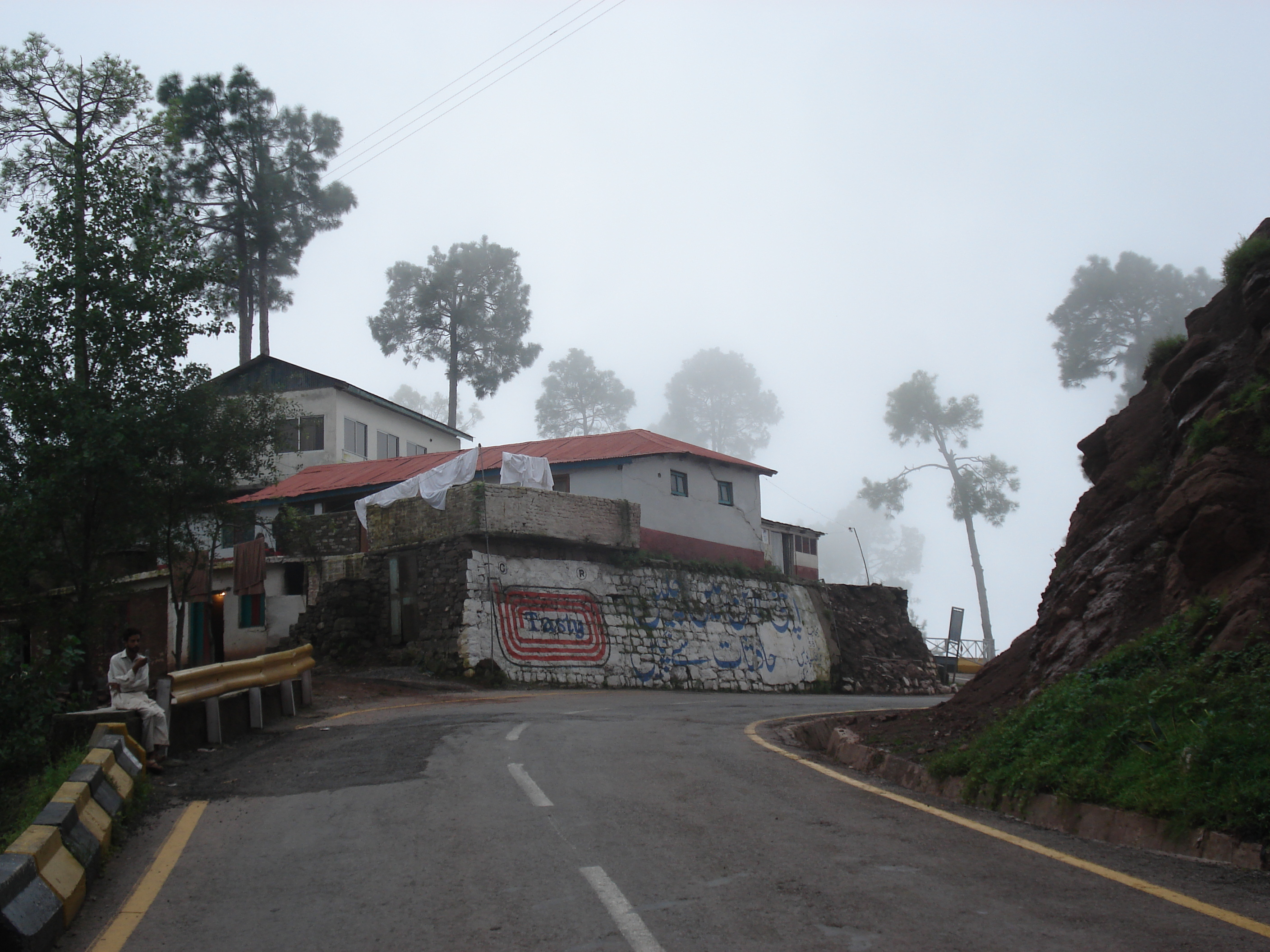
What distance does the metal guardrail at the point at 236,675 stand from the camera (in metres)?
12.7

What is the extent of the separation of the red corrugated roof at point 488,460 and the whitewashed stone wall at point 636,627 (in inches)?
188

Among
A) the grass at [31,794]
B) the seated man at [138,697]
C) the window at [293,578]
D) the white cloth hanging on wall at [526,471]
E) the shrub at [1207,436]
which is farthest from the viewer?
the window at [293,578]

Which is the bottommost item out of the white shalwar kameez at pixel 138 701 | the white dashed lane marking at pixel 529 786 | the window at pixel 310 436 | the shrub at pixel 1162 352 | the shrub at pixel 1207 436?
the white dashed lane marking at pixel 529 786

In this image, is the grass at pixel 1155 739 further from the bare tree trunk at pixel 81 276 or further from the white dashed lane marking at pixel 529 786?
the bare tree trunk at pixel 81 276

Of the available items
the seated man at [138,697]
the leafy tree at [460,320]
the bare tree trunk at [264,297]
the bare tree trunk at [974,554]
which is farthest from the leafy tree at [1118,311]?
the seated man at [138,697]

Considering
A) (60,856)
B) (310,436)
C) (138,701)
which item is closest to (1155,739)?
(60,856)

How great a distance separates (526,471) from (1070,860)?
2491 centimetres

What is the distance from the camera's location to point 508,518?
2820cm

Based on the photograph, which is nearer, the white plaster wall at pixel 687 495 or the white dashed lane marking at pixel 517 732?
the white dashed lane marking at pixel 517 732

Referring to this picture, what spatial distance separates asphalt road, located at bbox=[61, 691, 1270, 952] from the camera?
189 inches

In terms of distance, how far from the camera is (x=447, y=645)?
27.0 meters

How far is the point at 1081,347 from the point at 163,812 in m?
53.7

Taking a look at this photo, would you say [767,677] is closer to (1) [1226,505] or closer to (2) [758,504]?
(2) [758,504]

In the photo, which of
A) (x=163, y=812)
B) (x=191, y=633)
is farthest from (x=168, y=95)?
(x=163, y=812)
